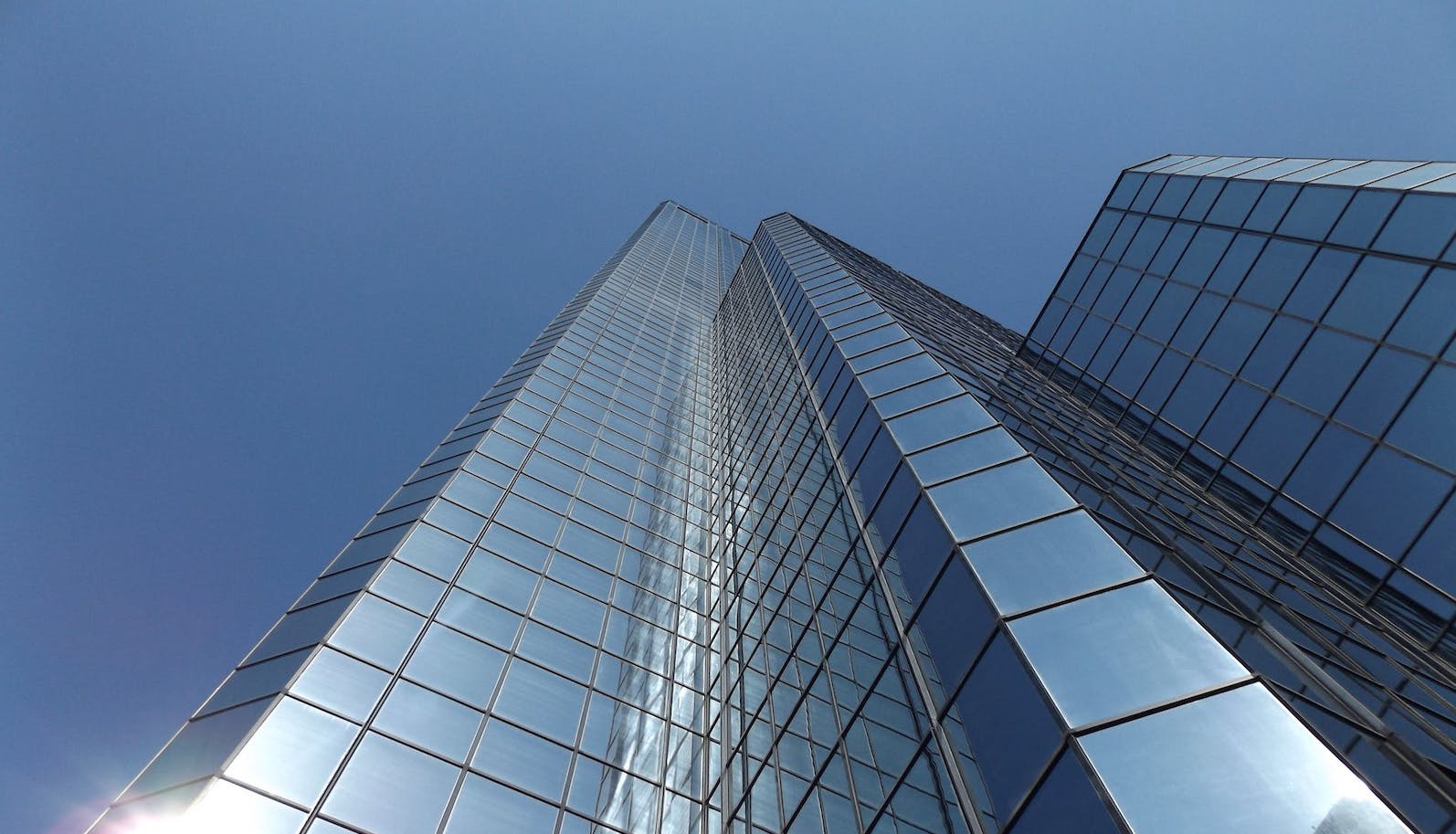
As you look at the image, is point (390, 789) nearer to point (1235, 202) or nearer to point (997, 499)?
point (997, 499)

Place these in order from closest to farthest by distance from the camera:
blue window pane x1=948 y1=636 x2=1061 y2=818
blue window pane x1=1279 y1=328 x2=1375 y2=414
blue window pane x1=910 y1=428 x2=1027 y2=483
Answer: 1. blue window pane x1=948 y1=636 x2=1061 y2=818
2. blue window pane x1=910 y1=428 x2=1027 y2=483
3. blue window pane x1=1279 y1=328 x2=1375 y2=414

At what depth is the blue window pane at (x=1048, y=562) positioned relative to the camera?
10.5 metres

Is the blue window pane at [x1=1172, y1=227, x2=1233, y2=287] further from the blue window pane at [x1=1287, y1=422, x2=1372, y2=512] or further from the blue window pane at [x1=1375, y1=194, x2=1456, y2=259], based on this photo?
the blue window pane at [x1=1287, y1=422, x2=1372, y2=512]

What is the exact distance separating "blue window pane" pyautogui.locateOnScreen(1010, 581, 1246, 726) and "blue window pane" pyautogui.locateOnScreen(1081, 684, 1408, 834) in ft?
1.00

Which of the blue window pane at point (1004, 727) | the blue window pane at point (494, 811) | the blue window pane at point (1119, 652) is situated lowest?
the blue window pane at point (494, 811)

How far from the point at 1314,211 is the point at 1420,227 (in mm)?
3842

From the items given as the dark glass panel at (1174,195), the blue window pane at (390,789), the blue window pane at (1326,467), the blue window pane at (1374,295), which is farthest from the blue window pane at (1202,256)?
the blue window pane at (390,789)

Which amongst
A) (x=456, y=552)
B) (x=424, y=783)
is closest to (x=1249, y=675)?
(x=424, y=783)

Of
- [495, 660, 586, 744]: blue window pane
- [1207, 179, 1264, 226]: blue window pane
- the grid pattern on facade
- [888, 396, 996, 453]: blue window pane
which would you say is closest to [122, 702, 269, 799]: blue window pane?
[495, 660, 586, 744]: blue window pane

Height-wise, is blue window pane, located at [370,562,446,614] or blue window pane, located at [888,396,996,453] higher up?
blue window pane, located at [888,396,996,453]

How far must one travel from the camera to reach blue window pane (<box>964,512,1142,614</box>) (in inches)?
412

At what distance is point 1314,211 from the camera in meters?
22.7

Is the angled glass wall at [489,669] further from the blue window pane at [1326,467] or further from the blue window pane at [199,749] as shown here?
the blue window pane at [1326,467]

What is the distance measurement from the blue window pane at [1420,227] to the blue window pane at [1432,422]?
3.37 metres
